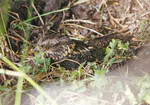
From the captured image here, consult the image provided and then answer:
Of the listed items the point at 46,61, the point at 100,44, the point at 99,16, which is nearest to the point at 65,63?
the point at 46,61

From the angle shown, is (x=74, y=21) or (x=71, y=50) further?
(x=74, y=21)

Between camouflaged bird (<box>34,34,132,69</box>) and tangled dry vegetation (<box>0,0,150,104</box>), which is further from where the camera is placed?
tangled dry vegetation (<box>0,0,150,104</box>)

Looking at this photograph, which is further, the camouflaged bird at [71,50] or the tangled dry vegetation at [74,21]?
the tangled dry vegetation at [74,21]

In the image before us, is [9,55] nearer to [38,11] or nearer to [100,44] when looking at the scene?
[38,11]

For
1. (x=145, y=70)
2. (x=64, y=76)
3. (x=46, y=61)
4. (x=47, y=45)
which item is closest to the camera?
(x=145, y=70)

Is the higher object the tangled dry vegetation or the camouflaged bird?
the tangled dry vegetation

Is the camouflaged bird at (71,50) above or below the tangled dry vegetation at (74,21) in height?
below

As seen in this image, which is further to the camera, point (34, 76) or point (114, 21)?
point (114, 21)

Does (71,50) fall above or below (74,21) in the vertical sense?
below
